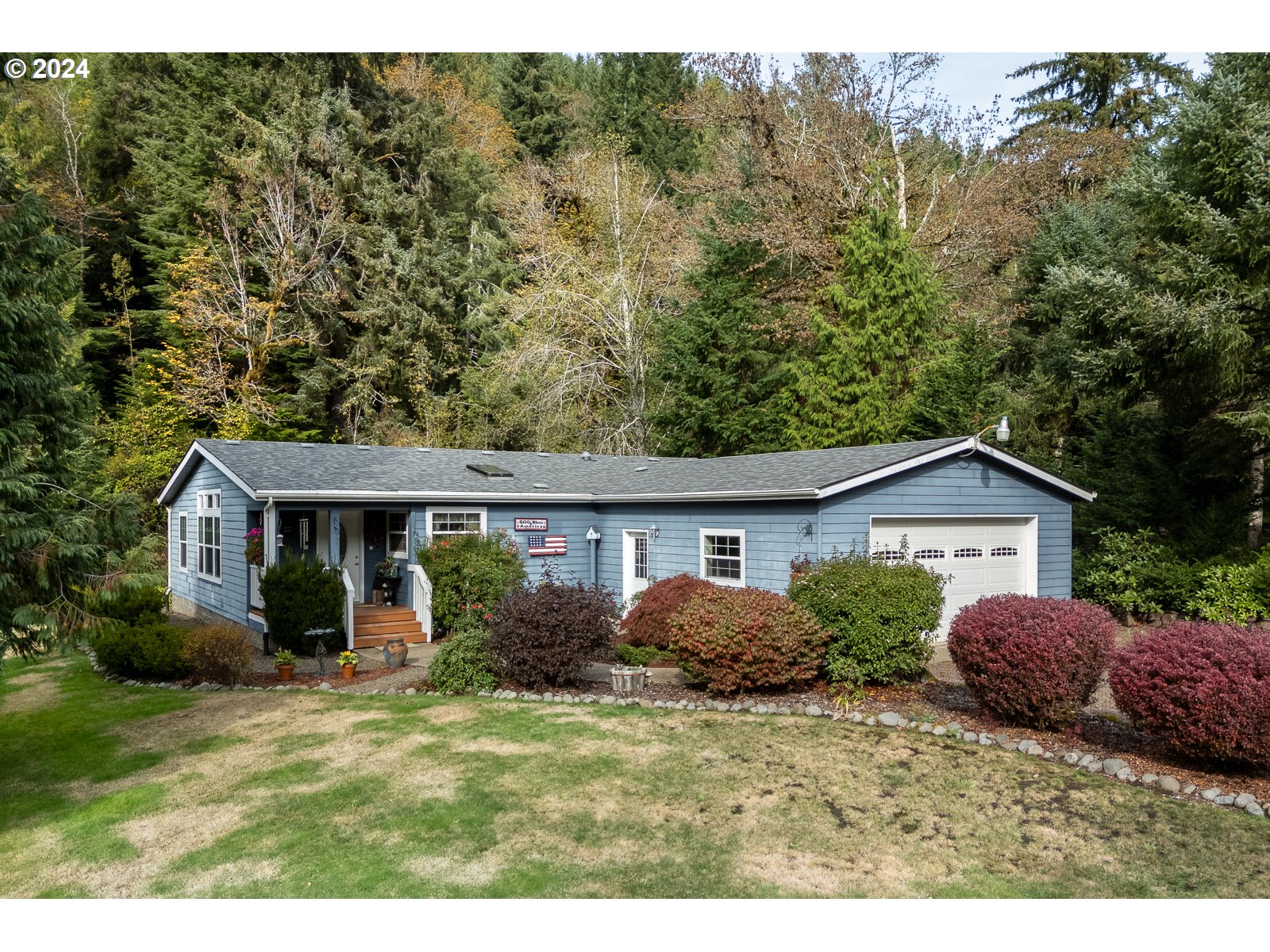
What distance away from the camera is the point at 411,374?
28047 mm

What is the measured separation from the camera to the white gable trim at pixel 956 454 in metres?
12.1

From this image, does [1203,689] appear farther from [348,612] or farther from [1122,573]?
[348,612]

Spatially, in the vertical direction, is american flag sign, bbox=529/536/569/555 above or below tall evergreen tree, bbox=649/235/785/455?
below

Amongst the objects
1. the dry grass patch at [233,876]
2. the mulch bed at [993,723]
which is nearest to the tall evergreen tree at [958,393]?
the mulch bed at [993,723]

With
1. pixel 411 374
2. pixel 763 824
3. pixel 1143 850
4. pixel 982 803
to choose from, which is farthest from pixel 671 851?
pixel 411 374

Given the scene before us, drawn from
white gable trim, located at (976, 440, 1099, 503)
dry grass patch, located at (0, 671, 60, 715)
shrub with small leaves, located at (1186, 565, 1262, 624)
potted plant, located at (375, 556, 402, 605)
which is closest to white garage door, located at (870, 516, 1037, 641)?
white gable trim, located at (976, 440, 1099, 503)

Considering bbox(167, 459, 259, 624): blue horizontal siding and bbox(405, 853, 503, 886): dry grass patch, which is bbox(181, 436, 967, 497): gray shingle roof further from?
bbox(405, 853, 503, 886): dry grass patch

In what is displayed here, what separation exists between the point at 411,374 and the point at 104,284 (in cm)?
1068

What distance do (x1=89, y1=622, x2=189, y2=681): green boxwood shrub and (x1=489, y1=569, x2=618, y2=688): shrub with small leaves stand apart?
197 inches

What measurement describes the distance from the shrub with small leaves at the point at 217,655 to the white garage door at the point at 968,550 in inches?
384

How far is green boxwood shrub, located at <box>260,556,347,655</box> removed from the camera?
13.1m

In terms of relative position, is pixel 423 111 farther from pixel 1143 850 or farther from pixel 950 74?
pixel 1143 850

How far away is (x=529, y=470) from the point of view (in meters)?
18.1
